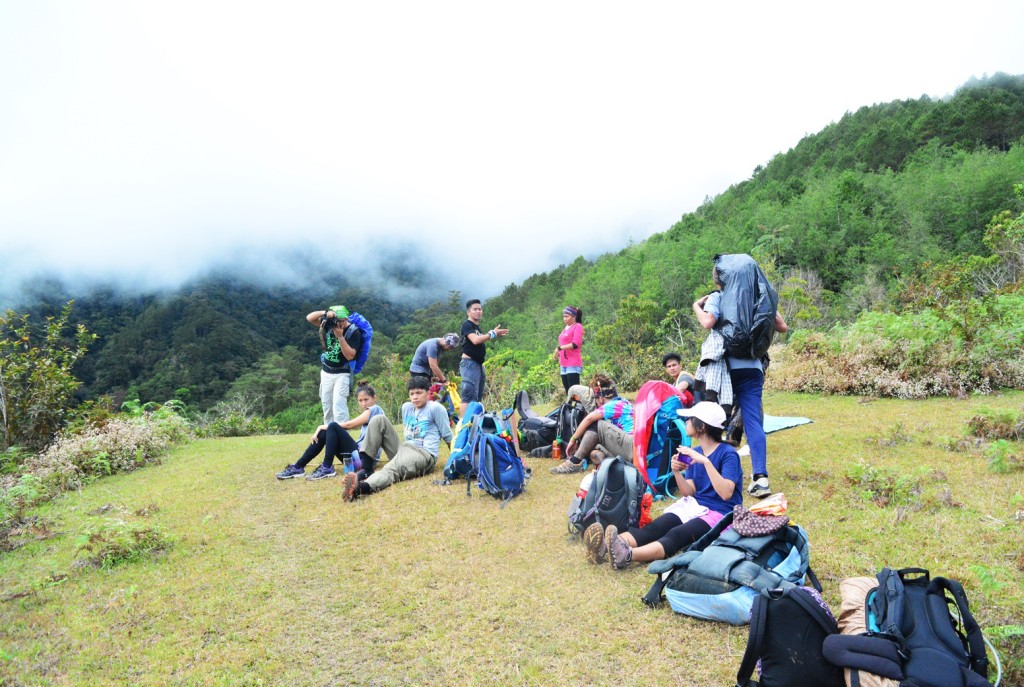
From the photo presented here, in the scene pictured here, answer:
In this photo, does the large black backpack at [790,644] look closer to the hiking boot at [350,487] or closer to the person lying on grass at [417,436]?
the hiking boot at [350,487]

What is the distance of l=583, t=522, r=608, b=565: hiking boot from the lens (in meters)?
3.84

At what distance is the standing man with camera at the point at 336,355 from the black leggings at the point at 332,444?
26 centimetres

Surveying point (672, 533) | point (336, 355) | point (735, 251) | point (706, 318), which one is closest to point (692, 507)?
point (672, 533)

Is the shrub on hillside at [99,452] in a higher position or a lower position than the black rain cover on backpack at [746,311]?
lower

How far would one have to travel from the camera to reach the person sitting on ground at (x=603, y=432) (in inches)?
231

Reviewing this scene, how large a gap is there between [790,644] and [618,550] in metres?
1.49

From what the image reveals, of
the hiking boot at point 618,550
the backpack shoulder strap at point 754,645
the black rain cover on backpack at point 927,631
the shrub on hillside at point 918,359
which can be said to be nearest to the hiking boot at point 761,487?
the hiking boot at point 618,550

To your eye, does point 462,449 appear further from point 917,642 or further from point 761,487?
point 917,642

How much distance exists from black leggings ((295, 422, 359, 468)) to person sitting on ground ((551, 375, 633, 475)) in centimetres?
255

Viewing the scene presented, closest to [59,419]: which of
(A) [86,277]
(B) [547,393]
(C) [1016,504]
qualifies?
(B) [547,393]

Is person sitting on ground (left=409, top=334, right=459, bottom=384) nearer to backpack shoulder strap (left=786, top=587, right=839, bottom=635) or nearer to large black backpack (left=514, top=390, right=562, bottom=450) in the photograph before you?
large black backpack (left=514, top=390, right=562, bottom=450)

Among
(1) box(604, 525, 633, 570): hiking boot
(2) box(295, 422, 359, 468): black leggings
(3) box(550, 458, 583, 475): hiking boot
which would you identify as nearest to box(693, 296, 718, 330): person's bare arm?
(1) box(604, 525, 633, 570): hiking boot

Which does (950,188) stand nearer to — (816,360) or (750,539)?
(816,360)

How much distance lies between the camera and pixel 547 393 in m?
15.2
